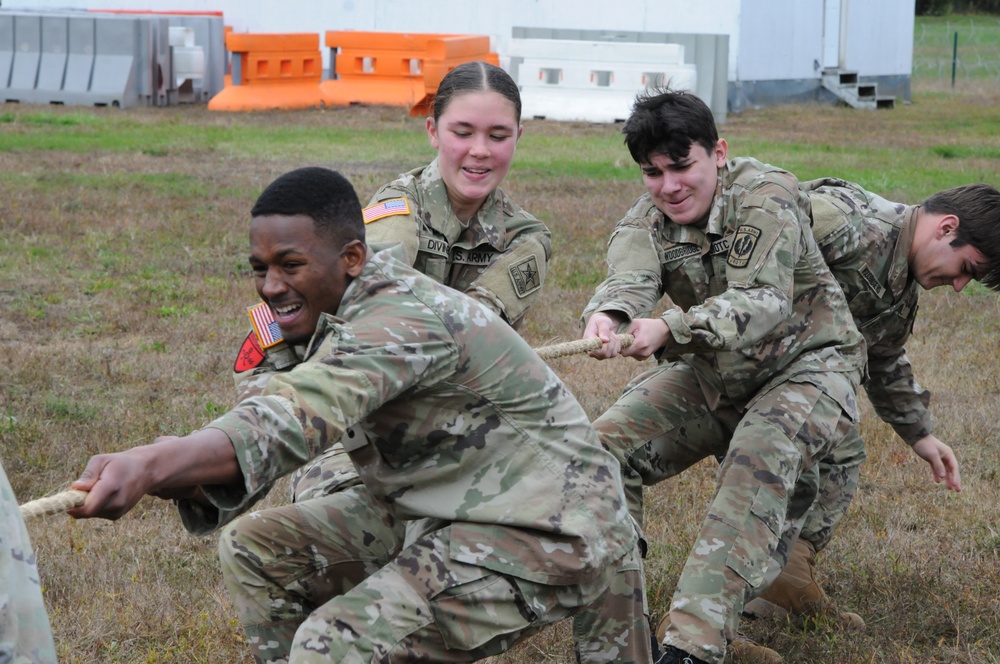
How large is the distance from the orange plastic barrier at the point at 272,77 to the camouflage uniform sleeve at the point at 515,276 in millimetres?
16010

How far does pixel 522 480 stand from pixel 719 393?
1510mm

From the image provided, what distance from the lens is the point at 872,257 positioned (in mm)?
4633

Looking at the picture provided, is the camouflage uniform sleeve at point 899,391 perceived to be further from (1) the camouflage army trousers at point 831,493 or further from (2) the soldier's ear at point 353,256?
(2) the soldier's ear at point 353,256

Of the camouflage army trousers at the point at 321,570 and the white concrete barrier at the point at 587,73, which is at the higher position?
the white concrete barrier at the point at 587,73

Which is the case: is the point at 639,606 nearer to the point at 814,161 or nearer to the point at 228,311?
the point at 228,311

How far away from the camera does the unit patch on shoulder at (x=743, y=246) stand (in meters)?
4.05

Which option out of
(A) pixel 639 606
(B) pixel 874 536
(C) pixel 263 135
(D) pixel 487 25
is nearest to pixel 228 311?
(B) pixel 874 536

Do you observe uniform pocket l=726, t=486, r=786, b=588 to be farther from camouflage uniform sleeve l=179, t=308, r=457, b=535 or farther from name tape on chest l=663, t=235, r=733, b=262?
camouflage uniform sleeve l=179, t=308, r=457, b=535

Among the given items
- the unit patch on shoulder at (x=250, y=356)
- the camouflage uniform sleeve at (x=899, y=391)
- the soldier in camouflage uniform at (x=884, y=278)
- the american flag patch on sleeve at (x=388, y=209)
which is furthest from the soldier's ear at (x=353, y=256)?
the camouflage uniform sleeve at (x=899, y=391)

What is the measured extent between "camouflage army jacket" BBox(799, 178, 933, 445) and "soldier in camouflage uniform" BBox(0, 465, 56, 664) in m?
3.01

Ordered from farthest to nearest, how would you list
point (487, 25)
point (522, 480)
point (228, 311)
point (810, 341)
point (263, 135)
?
point (487, 25)
point (263, 135)
point (228, 311)
point (810, 341)
point (522, 480)

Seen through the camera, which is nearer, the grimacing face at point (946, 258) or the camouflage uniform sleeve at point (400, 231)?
the camouflage uniform sleeve at point (400, 231)

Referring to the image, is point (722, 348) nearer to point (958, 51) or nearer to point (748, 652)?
point (748, 652)

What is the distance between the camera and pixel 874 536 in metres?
5.23
